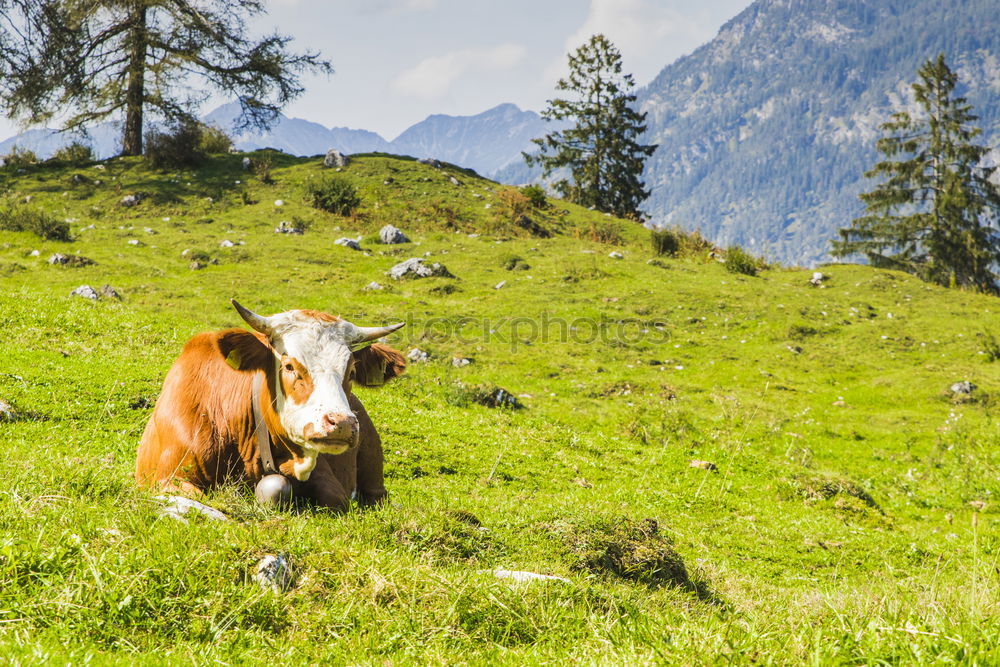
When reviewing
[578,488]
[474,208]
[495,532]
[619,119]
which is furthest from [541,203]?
[495,532]

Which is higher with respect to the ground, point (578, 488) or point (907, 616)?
point (907, 616)

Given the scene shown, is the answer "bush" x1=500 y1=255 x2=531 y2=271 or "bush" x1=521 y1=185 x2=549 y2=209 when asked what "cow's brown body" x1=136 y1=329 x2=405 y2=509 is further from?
"bush" x1=521 y1=185 x2=549 y2=209

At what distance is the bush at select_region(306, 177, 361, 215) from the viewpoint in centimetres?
3206

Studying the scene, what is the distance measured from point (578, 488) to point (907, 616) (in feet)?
20.6

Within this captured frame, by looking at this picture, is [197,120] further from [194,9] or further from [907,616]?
[907,616]

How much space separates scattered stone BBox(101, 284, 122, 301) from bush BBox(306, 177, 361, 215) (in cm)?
1487

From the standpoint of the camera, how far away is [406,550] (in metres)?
4.65

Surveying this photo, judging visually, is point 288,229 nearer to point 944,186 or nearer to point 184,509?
point 184,509

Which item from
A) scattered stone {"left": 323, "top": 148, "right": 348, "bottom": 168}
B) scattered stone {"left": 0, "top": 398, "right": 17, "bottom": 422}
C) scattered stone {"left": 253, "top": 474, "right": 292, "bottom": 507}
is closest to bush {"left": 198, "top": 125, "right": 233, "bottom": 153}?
scattered stone {"left": 323, "top": 148, "right": 348, "bottom": 168}

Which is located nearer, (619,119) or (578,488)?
(578,488)

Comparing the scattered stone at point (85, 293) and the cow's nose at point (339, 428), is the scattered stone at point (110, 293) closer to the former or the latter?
the scattered stone at point (85, 293)

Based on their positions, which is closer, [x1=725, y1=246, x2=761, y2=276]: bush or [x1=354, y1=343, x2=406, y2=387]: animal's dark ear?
[x1=354, y1=343, x2=406, y2=387]: animal's dark ear

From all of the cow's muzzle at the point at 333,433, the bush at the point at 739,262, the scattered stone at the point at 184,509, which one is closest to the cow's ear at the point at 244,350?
the cow's muzzle at the point at 333,433

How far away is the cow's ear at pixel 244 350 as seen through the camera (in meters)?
5.19
